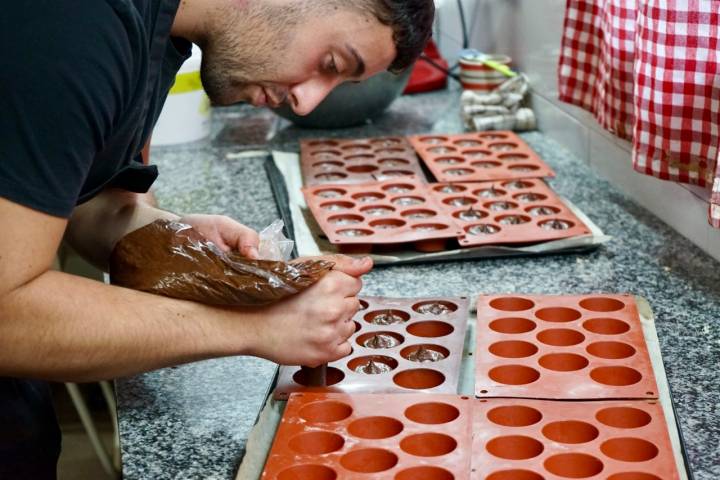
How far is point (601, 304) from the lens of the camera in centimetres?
153

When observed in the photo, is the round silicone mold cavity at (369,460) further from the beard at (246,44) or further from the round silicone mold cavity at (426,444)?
the beard at (246,44)

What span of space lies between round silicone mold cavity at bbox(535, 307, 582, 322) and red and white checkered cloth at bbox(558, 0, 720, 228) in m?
0.25

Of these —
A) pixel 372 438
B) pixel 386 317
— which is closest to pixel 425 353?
pixel 386 317

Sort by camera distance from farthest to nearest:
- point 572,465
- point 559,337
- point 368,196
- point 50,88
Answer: point 368,196
point 559,337
point 572,465
point 50,88

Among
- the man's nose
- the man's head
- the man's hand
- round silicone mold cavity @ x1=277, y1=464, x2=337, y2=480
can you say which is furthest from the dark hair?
round silicone mold cavity @ x1=277, y1=464, x2=337, y2=480

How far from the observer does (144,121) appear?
4.66 ft

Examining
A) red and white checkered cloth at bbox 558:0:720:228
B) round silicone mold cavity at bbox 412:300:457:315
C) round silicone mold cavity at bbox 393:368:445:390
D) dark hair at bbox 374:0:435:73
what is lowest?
round silicone mold cavity at bbox 393:368:445:390

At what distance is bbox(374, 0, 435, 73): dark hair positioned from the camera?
1432 millimetres

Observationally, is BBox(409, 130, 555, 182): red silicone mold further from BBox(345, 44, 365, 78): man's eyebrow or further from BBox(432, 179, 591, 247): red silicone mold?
BBox(345, 44, 365, 78): man's eyebrow

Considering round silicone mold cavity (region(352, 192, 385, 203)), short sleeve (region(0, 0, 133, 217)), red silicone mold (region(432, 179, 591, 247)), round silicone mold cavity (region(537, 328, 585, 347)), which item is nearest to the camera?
short sleeve (region(0, 0, 133, 217))

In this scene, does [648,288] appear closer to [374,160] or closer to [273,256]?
[273,256]

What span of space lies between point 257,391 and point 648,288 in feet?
2.30

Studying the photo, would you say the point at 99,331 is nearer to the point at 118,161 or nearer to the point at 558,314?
the point at 118,161

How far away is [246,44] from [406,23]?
244mm
